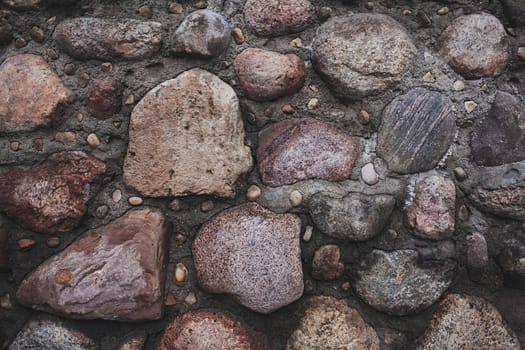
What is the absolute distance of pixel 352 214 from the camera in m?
0.98

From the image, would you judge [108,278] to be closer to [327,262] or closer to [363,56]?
[327,262]

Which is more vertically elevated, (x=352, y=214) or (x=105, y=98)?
(x=105, y=98)

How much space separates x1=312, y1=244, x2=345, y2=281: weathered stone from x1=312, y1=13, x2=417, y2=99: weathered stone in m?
0.27

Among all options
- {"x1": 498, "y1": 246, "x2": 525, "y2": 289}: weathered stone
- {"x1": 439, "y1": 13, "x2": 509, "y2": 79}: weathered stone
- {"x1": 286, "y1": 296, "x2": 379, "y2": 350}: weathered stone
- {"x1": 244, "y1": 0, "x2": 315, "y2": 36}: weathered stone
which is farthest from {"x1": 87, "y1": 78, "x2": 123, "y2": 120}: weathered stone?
{"x1": 498, "y1": 246, "x2": 525, "y2": 289}: weathered stone

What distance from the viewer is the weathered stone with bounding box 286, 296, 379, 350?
1.00 meters

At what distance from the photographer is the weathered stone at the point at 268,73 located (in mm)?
1021

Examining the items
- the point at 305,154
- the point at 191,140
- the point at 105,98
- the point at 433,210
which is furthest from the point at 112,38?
the point at 433,210

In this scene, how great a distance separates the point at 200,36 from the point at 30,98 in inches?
12.6

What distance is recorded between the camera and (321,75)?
1045mm

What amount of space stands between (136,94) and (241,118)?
7.6 inches

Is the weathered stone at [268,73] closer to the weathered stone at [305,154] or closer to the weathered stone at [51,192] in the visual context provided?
the weathered stone at [305,154]

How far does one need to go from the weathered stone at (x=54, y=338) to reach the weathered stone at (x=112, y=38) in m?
0.47

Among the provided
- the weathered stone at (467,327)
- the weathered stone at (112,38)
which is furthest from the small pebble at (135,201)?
the weathered stone at (467,327)

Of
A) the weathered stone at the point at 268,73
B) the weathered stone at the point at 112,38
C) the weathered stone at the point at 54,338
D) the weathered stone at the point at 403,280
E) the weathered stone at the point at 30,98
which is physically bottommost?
the weathered stone at the point at 54,338
